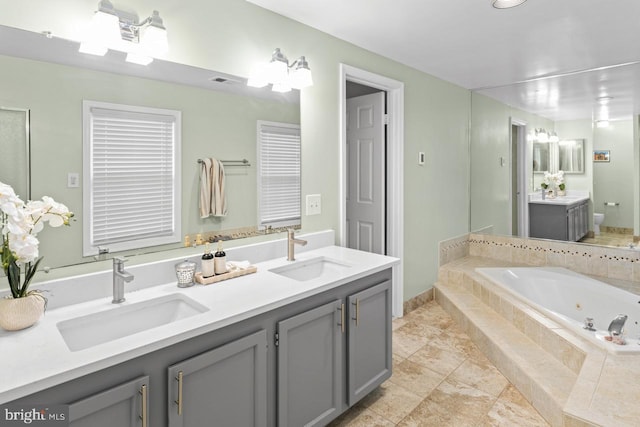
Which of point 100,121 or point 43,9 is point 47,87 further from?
point 43,9

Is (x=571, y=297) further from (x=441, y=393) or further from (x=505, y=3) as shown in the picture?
(x=505, y=3)

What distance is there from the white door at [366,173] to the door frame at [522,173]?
1896 mm

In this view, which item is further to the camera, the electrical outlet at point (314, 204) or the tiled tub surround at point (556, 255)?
the tiled tub surround at point (556, 255)

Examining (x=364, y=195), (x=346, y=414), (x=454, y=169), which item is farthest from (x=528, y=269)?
(x=346, y=414)

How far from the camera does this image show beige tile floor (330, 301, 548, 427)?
2.06 m

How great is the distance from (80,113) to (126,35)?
0.41 metres

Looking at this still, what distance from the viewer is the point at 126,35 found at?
5.49ft

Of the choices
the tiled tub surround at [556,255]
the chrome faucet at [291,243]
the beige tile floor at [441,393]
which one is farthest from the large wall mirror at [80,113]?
the tiled tub surround at [556,255]

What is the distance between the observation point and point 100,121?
159cm

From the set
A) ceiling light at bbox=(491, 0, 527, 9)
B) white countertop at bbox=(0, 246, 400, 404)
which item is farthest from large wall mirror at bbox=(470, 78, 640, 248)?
white countertop at bbox=(0, 246, 400, 404)

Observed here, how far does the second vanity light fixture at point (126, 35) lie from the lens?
5.13ft

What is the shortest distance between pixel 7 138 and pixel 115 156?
1.17ft

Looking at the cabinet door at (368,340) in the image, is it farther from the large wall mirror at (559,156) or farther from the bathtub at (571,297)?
the large wall mirror at (559,156)

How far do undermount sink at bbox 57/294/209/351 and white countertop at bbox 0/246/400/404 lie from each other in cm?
3
